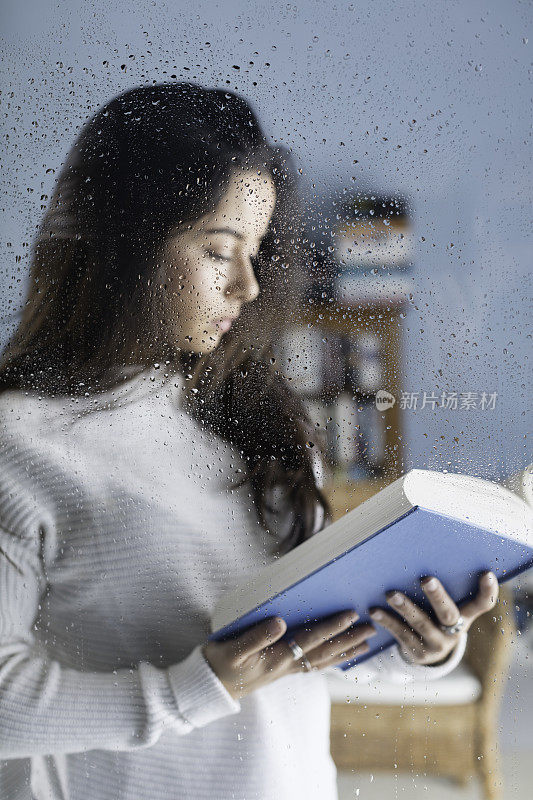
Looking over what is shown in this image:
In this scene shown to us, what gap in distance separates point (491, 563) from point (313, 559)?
0.33 feet

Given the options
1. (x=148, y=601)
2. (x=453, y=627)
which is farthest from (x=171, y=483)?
(x=453, y=627)

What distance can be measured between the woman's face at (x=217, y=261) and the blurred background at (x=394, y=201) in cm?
3

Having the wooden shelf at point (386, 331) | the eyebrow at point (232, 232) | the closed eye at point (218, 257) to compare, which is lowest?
the wooden shelf at point (386, 331)

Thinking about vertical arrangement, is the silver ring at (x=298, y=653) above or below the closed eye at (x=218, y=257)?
below

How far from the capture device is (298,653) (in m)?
0.42

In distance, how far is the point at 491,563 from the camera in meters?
0.40

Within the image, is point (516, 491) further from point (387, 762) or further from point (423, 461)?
point (387, 762)

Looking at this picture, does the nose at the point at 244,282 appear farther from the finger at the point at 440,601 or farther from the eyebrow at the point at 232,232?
the finger at the point at 440,601

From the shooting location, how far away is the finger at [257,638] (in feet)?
1.35

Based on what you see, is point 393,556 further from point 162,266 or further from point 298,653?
point 162,266

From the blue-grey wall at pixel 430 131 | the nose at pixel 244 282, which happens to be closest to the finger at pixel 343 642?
the blue-grey wall at pixel 430 131

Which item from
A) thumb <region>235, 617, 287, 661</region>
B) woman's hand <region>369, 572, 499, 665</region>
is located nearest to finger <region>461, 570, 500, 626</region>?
woman's hand <region>369, 572, 499, 665</region>

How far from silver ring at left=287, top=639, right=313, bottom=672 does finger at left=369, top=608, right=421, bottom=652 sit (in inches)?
1.8

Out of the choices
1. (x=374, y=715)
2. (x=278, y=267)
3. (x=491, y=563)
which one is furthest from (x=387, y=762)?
(x=278, y=267)
